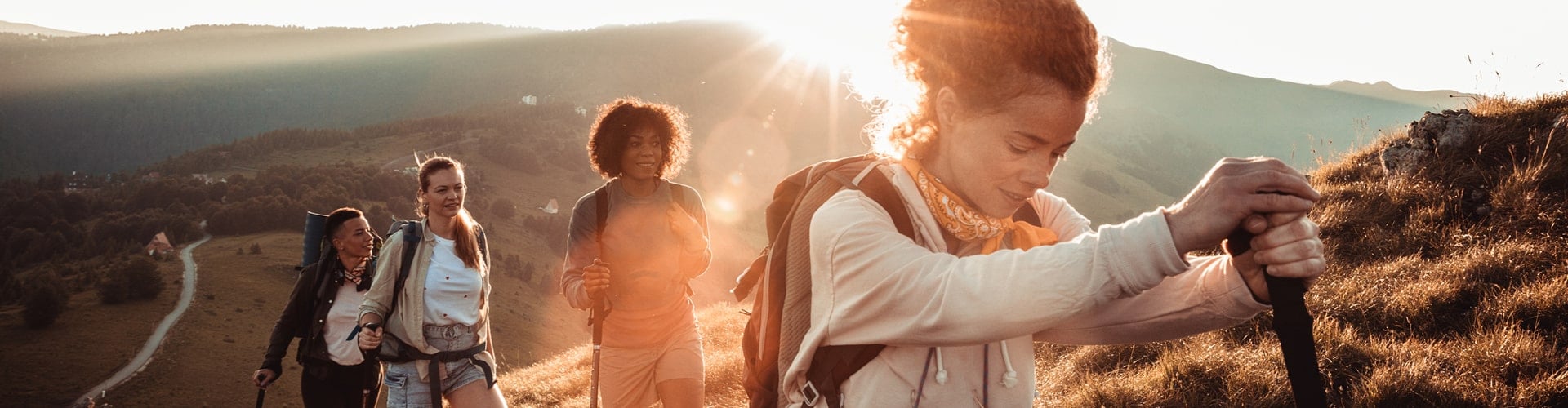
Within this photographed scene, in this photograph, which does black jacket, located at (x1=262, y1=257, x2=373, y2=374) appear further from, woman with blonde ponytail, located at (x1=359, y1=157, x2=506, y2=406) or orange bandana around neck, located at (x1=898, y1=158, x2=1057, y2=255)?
orange bandana around neck, located at (x1=898, y1=158, x2=1057, y2=255)

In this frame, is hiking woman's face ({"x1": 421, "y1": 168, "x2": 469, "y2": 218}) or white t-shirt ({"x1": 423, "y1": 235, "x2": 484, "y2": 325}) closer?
white t-shirt ({"x1": 423, "y1": 235, "x2": 484, "y2": 325})

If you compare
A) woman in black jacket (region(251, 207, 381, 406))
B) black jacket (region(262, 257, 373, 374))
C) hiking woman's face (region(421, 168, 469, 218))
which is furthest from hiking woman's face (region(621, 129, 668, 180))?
black jacket (region(262, 257, 373, 374))

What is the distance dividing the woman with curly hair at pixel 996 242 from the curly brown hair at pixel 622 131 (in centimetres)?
350

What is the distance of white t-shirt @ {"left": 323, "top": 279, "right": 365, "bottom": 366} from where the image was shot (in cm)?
537

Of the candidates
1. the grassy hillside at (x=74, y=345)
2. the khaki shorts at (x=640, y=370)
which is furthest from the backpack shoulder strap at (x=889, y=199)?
the grassy hillside at (x=74, y=345)

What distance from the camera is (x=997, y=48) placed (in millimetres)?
1421

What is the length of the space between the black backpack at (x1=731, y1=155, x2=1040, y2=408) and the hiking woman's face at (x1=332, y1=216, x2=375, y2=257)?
16.4 ft

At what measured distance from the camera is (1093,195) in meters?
135

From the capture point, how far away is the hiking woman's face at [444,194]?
4.89 metres

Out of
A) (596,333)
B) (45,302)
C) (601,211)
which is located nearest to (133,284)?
(45,302)

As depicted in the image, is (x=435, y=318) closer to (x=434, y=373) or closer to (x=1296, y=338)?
(x=434, y=373)

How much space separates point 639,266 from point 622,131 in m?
1.03

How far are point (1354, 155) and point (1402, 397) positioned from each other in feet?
18.5

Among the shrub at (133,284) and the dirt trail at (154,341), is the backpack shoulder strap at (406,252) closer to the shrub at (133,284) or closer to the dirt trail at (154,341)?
the dirt trail at (154,341)
